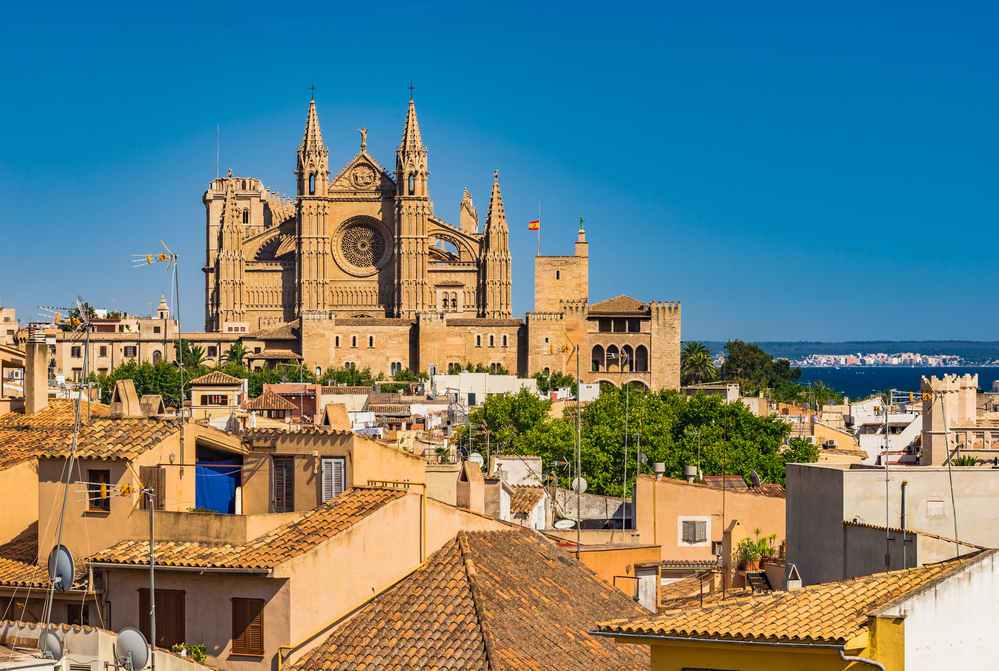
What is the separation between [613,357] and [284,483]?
10651 centimetres

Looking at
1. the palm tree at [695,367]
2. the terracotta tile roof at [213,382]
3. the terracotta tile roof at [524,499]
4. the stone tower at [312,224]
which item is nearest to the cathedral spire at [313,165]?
the stone tower at [312,224]

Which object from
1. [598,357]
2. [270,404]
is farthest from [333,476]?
[598,357]

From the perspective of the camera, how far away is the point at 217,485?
1711cm

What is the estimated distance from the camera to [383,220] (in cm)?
12862

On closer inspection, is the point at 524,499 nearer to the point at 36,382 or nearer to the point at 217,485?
the point at 36,382

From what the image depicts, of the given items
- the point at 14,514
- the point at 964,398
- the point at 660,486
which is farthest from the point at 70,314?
the point at 964,398

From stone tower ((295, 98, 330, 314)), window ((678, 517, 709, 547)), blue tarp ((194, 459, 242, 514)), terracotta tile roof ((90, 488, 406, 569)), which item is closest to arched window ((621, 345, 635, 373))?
stone tower ((295, 98, 330, 314))

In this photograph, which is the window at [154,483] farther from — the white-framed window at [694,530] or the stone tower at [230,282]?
the stone tower at [230,282]

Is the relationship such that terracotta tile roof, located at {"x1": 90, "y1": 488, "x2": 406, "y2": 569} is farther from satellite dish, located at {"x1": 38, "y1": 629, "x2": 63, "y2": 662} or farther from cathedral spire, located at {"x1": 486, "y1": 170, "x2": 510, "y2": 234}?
cathedral spire, located at {"x1": 486, "y1": 170, "x2": 510, "y2": 234}

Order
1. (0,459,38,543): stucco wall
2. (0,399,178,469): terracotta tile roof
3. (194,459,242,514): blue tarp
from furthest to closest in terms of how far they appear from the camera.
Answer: (0,459,38,543): stucco wall → (194,459,242,514): blue tarp → (0,399,178,469): terracotta tile roof

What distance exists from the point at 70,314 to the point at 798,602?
280 inches

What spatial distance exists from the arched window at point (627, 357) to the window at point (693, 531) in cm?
9498

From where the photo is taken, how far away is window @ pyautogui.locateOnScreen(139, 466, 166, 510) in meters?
15.9

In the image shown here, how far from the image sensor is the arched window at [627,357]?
122 meters
